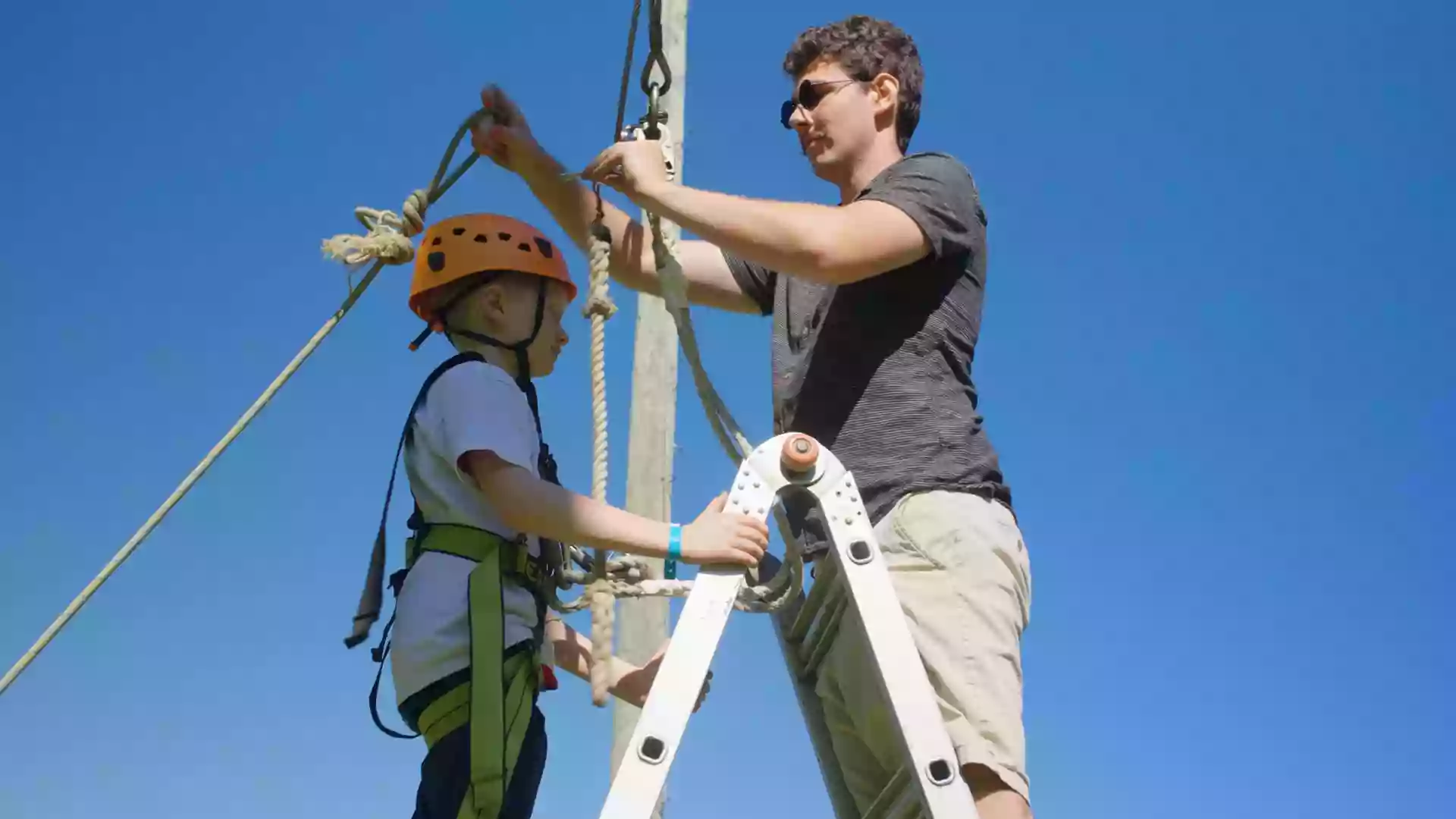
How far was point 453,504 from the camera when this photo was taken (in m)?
2.33

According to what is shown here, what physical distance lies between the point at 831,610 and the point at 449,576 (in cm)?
67

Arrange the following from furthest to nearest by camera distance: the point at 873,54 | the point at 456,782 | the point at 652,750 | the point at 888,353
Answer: the point at 873,54
the point at 888,353
the point at 456,782
the point at 652,750

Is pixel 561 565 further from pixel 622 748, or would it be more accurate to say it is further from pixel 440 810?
pixel 622 748

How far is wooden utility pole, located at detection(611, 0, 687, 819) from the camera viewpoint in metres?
3.74

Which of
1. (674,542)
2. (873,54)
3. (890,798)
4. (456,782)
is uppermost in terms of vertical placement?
(873,54)

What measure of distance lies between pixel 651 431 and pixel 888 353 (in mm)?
1720

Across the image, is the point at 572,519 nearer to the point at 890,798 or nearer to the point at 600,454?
the point at 600,454

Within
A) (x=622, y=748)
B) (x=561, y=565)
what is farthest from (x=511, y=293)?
(x=622, y=748)

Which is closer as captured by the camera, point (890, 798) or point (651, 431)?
point (890, 798)

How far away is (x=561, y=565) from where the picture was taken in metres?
2.42

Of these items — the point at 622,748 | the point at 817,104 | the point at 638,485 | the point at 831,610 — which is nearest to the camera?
the point at 831,610

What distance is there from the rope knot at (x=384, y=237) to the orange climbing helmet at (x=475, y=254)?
6cm

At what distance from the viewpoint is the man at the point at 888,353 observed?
2.07 meters

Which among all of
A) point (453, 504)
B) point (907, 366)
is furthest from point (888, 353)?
point (453, 504)
